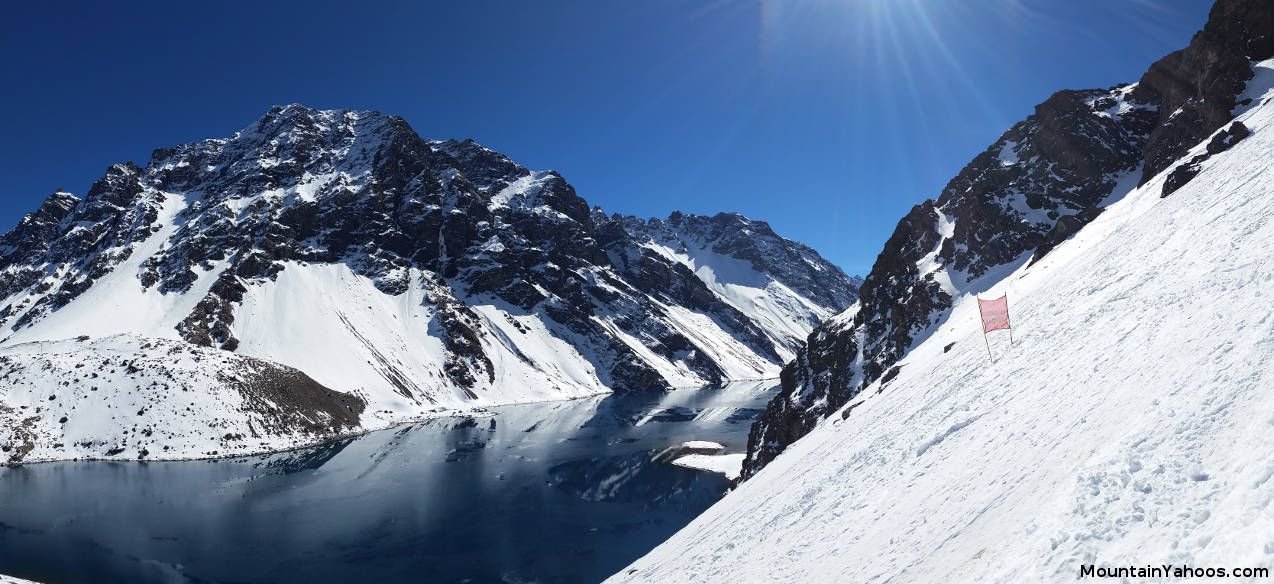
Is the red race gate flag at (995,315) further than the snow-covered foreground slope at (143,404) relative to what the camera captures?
No

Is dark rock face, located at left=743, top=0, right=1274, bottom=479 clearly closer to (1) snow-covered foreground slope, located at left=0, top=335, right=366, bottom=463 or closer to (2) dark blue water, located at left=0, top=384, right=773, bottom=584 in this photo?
(2) dark blue water, located at left=0, top=384, right=773, bottom=584

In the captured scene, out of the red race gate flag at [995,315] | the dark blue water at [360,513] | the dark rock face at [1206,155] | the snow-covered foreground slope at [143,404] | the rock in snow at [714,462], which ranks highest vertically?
the snow-covered foreground slope at [143,404]

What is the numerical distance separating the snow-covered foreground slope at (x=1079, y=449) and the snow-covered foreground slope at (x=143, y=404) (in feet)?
266

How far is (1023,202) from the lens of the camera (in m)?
57.9

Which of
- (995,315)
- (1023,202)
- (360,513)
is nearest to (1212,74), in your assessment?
(1023,202)

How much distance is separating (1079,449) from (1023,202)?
2276 inches

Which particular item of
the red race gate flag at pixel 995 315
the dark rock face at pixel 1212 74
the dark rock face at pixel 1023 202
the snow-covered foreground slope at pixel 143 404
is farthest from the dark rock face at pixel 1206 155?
the snow-covered foreground slope at pixel 143 404

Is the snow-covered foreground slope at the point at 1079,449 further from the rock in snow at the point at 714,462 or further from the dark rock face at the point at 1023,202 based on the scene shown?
the rock in snow at the point at 714,462

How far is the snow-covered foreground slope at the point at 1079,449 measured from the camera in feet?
25.6

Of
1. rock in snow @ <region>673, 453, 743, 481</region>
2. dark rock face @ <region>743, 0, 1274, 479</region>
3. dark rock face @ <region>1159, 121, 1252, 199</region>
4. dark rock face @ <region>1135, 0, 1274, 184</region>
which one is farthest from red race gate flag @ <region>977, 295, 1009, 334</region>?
rock in snow @ <region>673, 453, 743, 481</region>

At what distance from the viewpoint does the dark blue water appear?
39419 mm

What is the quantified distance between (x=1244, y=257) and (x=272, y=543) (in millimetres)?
56210

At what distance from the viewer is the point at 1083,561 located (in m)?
7.75

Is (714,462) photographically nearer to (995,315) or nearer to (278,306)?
(995,315)
